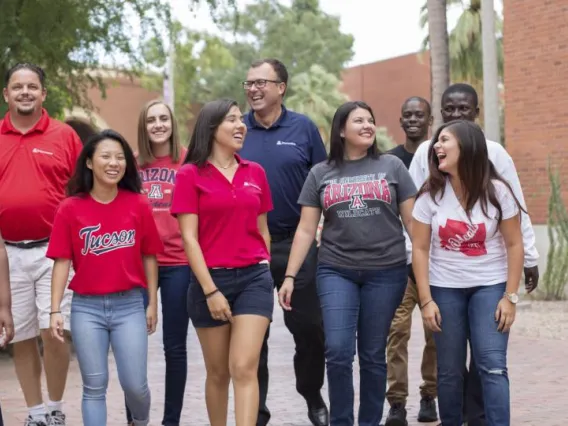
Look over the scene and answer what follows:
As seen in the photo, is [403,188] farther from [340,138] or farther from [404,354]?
[404,354]

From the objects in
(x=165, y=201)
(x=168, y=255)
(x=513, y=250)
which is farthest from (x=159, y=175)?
(x=513, y=250)

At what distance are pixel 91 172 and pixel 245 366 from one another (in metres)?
1.40

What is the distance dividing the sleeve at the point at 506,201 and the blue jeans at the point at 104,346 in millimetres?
2072

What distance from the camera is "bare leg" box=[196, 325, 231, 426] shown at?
6.23 meters

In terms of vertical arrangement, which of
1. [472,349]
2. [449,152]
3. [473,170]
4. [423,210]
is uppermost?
[449,152]

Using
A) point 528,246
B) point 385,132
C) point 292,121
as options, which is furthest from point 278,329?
point 385,132

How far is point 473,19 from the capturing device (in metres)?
32.9

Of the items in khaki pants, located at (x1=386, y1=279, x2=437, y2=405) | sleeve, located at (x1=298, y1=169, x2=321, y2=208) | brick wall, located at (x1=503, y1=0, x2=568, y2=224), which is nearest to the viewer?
sleeve, located at (x1=298, y1=169, x2=321, y2=208)

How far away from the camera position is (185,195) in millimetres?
6172

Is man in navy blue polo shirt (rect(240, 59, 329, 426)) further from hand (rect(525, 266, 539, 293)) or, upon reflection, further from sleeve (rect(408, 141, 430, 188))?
hand (rect(525, 266, 539, 293))

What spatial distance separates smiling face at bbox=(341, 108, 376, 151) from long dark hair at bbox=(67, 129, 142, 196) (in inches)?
49.9

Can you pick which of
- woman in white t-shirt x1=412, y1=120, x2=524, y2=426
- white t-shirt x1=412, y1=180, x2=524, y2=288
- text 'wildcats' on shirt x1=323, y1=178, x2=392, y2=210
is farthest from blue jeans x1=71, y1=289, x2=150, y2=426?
white t-shirt x1=412, y1=180, x2=524, y2=288

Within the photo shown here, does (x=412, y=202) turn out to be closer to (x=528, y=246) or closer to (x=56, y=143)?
(x=528, y=246)

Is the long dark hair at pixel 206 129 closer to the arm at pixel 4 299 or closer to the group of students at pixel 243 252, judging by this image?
the group of students at pixel 243 252
